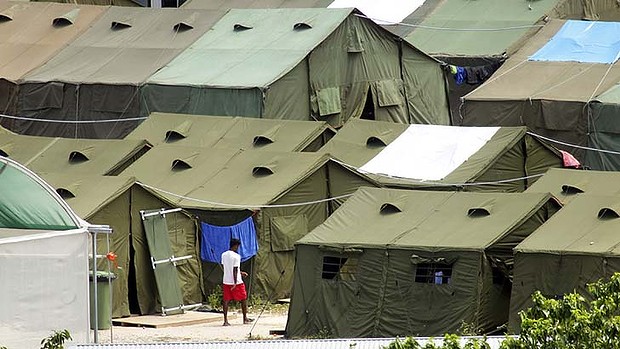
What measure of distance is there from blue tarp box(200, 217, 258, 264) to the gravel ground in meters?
1.30

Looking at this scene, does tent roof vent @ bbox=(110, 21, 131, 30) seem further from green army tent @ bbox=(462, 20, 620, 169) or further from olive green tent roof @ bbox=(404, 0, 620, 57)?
green army tent @ bbox=(462, 20, 620, 169)

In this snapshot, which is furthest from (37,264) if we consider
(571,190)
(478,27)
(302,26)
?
(478,27)

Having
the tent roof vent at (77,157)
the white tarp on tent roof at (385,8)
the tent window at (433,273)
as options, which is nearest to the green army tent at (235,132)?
the tent roof vent at (77,157)

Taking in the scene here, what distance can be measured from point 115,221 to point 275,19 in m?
10.4

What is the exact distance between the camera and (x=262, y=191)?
24828mm

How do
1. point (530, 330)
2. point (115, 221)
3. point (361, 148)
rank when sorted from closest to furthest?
point (530, 330) < point (115, 221) < point (361, 148)

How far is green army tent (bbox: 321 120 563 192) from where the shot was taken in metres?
25.3

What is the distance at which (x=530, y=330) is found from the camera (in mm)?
9648

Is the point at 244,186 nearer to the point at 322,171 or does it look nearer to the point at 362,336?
the point at 322,171

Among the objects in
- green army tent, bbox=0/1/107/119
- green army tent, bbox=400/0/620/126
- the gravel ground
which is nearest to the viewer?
the gravel ground

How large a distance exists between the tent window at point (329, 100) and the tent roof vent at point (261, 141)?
428 cm

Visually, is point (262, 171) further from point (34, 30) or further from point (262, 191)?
point (34, 30)

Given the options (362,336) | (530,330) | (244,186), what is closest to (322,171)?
(244,186)

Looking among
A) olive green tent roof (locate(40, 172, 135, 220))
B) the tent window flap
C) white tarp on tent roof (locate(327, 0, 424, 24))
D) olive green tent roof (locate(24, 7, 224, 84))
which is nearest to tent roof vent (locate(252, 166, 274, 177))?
the tent window flap
